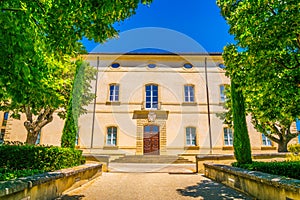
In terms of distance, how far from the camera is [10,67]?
3.58 metres

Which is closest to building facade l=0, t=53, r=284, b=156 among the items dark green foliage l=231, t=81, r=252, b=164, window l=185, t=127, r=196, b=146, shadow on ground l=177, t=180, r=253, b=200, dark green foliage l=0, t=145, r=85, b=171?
window l=185, t=127, r=196, b=146

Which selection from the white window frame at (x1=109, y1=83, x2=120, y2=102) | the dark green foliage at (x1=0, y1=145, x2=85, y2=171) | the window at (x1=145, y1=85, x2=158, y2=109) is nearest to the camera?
the dark green foliage at (x1=0, y1=145, x2=85, y2=171)

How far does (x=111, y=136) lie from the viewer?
18.0 m

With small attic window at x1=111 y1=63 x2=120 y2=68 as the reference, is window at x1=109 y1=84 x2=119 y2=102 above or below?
below

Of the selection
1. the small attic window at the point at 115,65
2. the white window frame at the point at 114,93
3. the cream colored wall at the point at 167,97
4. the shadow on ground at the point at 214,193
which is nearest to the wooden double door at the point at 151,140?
the cream colored wall at the point at 167,97

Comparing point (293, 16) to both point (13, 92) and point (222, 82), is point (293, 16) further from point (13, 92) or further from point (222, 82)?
point (222, 82)

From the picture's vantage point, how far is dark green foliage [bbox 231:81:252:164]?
7.48 metres

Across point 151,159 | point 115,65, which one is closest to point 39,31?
point 151,159

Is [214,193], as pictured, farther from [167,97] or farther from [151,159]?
[167,97]

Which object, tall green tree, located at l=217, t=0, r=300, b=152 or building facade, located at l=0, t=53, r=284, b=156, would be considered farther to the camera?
building facade, located at l=0, t=53, r=284, b=156

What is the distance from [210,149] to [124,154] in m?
7.35

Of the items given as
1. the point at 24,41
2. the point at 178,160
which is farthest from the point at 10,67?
the point at 178,160

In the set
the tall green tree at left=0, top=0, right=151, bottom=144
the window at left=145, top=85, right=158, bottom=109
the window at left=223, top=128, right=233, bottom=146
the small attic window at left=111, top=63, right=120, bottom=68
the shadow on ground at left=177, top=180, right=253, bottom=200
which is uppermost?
the small attic window at left=111, top=63, right=120, bottom=68

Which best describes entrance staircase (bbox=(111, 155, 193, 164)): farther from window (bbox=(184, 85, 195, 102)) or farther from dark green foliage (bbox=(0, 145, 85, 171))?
dark green foliage (bbox=(0, 145, 85, 171))
